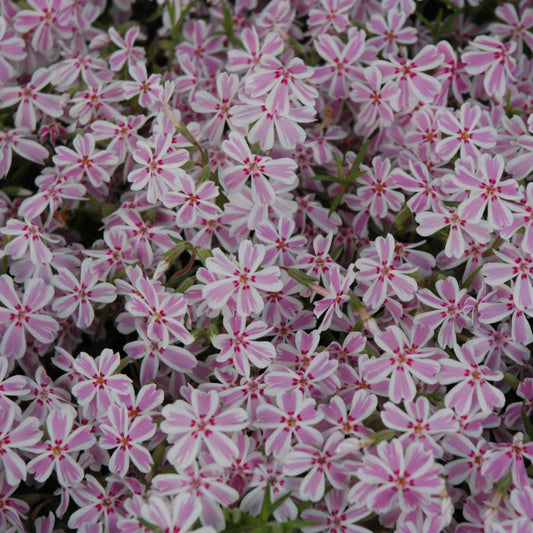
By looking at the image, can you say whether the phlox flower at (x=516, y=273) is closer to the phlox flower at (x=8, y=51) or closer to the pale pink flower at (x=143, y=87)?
the pale pink flower at (x=143, y=87)

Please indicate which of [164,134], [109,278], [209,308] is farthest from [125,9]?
[209,308]

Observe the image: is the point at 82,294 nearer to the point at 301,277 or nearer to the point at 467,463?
the point at 301,277

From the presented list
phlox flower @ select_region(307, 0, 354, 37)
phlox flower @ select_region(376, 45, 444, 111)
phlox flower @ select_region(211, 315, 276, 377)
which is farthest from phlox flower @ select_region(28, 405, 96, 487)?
phlox flower @ select_region(307, 0, 354, 37)

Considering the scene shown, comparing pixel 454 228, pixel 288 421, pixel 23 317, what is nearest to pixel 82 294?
pixel 23 317

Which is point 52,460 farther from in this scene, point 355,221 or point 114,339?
point 355,221

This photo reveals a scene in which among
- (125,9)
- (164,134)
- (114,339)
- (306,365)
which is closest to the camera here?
(306,365)

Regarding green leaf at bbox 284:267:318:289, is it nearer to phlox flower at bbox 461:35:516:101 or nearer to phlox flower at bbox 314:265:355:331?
phlox flower at bbox 314:265:355:331

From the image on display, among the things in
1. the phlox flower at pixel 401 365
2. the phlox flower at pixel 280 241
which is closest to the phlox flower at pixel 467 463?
the phlox flower at pixel 401 365
